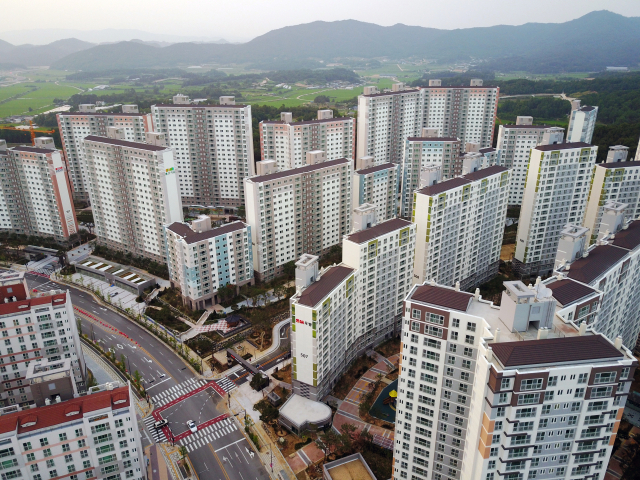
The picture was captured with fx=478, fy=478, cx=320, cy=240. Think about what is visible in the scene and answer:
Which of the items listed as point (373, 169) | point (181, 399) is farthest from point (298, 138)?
point (181, 399)

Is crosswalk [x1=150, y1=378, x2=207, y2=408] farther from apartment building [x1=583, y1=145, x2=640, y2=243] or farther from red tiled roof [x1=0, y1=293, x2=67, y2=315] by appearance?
apartment building [x1=583, y1=145, x2=640, y2=243]

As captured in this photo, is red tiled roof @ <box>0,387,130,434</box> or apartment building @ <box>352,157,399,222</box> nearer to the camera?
red tiled roof @ <box>0,387,130,434</box>

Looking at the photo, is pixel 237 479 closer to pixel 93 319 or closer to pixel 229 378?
pixel 229 378

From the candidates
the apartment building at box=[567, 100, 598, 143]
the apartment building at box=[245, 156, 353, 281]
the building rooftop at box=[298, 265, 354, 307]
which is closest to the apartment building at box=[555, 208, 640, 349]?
the building rooftop at box=[298, 265, 354, 307]

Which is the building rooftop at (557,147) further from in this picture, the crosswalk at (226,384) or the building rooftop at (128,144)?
the building rooftop at (128,144)

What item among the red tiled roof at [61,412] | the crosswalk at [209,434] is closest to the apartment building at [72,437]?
the red tiled roof at [61,412]

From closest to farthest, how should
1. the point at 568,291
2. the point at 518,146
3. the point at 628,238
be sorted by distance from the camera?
the point at 568,291 → the point at 628,238 → the point at 518,146

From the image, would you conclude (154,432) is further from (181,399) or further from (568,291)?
(568,291)

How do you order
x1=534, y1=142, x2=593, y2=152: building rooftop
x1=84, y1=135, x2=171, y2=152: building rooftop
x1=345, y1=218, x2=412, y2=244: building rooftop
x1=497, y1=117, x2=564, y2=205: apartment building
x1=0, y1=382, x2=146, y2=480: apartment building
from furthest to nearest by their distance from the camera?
x1=497, y1=117, x2=564, y2=205: apartment building
x1=84, y1=135, x2=171, y2=152: building rooftop
x1=534, y1=142, x2=593, y2=152: building rooftop
x1=345, y1=218, x2=412, y2=244: building rooftop
x1=0, y1=382, x2=146, y2=480: apartment building
